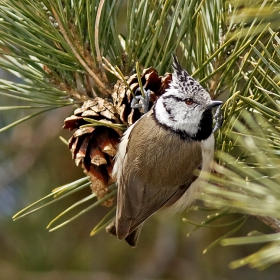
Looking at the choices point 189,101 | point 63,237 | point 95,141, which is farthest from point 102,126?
point 63,237

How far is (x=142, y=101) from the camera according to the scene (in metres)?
1.34

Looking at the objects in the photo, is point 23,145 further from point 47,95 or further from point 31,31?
point 31,31

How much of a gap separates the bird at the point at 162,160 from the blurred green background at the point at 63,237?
524mm

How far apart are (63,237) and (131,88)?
44.6 inches

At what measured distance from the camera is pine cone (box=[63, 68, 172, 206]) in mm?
1254

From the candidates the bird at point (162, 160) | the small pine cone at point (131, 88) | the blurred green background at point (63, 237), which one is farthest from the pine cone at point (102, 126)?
the blurred green background at point (63, 237)

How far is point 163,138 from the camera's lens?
1.66 m

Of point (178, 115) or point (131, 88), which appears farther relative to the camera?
point (178, 115)

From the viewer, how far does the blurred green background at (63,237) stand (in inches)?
83.8

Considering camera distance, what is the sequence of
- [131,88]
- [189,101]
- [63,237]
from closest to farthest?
[131,88]
[189,101]
[63,237]

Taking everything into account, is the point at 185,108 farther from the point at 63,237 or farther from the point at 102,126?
the point at 63,237

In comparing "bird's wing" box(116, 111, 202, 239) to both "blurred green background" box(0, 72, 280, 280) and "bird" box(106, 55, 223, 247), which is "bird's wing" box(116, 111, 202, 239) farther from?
"blurred green background" box(0, 72, 280, 280)

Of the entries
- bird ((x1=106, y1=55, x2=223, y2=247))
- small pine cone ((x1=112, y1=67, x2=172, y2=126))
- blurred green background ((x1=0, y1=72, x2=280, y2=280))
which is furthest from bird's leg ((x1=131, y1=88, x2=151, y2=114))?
blurred green background ((x1=0, y1=72, x2=280, y2=280))

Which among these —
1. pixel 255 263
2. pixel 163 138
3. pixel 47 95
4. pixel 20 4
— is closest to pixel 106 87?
pixel 47 95
